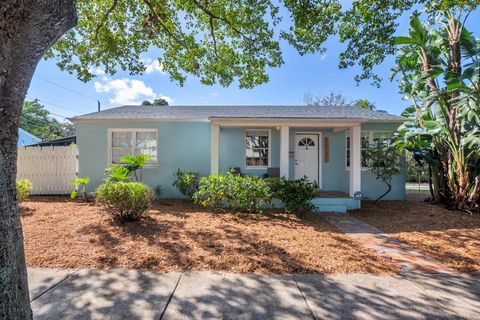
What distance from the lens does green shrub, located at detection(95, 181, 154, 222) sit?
492 cm

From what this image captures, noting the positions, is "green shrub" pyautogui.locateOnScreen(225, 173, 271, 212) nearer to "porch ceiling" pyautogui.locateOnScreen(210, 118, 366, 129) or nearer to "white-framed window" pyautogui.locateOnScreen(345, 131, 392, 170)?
"porch ceiling" pyautogui.locateOnScreen(210, 118, 366, 129)

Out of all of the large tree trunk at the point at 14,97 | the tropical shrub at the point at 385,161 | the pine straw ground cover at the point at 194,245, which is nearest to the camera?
the large tree trunk at the point at 14,97

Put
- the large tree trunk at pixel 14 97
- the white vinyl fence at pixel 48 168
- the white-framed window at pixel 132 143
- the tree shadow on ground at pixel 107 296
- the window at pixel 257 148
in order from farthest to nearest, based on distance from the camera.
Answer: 1. the window at pixel 257 148
2. the white-framed window at pixel 132 143
3. the white vinyl fence at pixel 48 168
4. the tree shadow on ground at pixel 107 296
5. the large tree trunk at pixel 14 97

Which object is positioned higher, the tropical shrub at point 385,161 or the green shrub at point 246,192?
the tropical shrub at point 385,161

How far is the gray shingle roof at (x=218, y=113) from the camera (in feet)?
30.7

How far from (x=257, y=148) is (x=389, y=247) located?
6.32 meters

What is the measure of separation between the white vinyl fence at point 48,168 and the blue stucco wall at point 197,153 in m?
0.94

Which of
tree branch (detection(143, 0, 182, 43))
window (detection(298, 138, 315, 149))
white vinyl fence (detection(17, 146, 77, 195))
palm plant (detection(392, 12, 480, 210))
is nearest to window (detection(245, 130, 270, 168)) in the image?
window (detection(298, 138, 315, 149))

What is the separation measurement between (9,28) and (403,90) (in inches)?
428

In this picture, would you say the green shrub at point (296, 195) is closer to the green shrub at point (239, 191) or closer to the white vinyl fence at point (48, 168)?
the green shrub at point (239, 191)

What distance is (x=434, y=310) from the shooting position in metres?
2.56

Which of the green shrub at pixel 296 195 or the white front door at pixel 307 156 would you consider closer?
the green shrub at pixel 296 195

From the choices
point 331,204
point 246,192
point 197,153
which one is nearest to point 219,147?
point 197,153

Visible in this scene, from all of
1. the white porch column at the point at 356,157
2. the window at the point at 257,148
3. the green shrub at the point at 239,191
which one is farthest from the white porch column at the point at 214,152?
the white porch column at the point at 356,157
